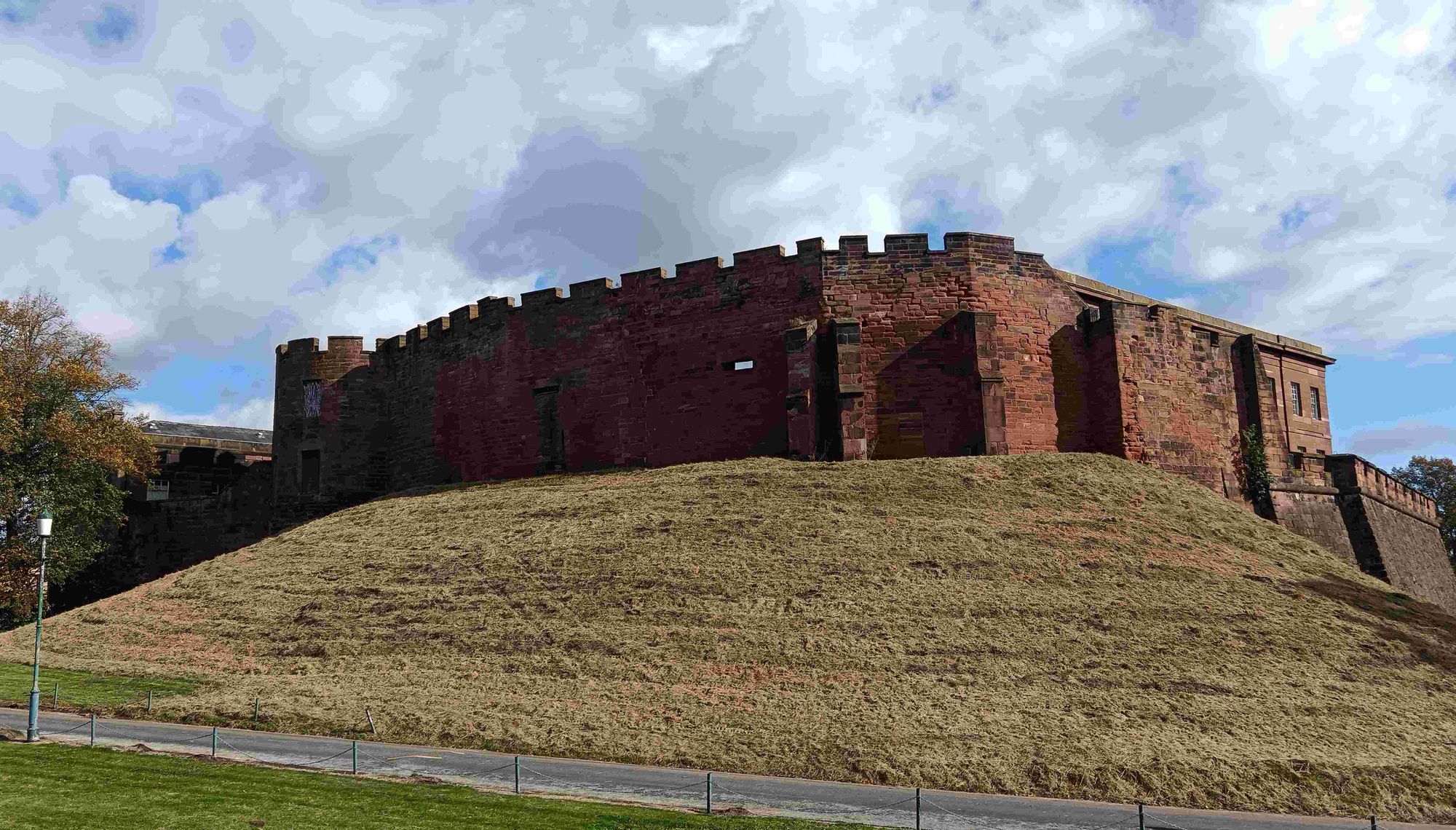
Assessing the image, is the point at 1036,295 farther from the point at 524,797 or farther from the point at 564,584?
the point at 524,797

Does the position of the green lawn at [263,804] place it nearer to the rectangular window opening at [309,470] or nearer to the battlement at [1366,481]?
the rectangular window opening at [309,470]

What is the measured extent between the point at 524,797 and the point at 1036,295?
20.3 meters

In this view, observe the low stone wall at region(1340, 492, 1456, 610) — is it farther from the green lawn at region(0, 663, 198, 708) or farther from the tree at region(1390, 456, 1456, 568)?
the green lawn at region(0, 663, 198, 708)

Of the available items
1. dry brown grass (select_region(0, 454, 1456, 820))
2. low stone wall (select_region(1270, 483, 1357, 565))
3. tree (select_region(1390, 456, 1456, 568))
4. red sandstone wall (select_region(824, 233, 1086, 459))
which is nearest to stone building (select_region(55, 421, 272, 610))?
dry brown grass (select_region(0, 454, 1456, 820))

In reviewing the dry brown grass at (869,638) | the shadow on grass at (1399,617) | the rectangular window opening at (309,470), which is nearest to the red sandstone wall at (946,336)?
the dry brown grass at (869,638)

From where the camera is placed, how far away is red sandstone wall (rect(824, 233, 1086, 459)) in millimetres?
27281

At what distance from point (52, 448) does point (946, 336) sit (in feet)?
81.7

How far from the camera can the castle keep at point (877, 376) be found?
27.4 m

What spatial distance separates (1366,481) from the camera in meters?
33.6

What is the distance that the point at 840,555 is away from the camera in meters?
20.8

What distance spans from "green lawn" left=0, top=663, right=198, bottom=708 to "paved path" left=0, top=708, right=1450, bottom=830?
185 cm

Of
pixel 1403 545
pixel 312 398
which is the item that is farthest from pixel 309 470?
pixel 1403 545

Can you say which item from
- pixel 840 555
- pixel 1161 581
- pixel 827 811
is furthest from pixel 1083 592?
pixel 827 811

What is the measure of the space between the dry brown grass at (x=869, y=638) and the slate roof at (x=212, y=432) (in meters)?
25.0
